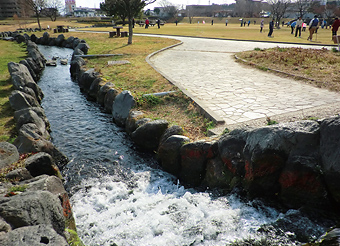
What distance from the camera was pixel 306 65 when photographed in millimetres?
12680

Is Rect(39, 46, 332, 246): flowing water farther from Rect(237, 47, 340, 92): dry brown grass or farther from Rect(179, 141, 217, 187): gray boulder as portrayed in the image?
Rect(237, 47, 340, 92): dry brown grass

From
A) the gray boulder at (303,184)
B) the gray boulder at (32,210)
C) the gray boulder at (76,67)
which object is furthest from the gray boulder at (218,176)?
the gray boulder at (76,67)

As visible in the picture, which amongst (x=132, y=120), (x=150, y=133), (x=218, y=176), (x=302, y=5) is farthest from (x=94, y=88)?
(x=302, y=5)

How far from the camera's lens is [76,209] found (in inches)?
208

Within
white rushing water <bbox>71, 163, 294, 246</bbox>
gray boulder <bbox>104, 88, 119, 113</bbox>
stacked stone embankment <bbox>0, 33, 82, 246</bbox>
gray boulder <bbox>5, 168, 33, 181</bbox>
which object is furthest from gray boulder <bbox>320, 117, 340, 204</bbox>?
gray boulder <bbox>104, 88, 119, 113</bbox>

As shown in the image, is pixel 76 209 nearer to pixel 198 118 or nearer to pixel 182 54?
pixel 198 118

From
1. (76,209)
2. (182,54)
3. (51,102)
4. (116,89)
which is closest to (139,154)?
(76,209)

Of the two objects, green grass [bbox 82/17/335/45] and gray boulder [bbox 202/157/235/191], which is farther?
green grass [bbox 82/17/335/45]

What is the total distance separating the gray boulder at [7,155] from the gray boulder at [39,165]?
0.29m

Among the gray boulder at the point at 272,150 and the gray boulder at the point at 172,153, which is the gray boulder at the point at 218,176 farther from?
the gray boulder at the point at 172,153

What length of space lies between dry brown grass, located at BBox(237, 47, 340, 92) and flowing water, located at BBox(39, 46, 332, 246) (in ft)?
22.5

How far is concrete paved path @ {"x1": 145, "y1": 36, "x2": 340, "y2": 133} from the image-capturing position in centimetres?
716

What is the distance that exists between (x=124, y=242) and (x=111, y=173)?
2294 millimetres

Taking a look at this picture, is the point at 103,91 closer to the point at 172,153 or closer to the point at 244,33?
the point at 172,153
